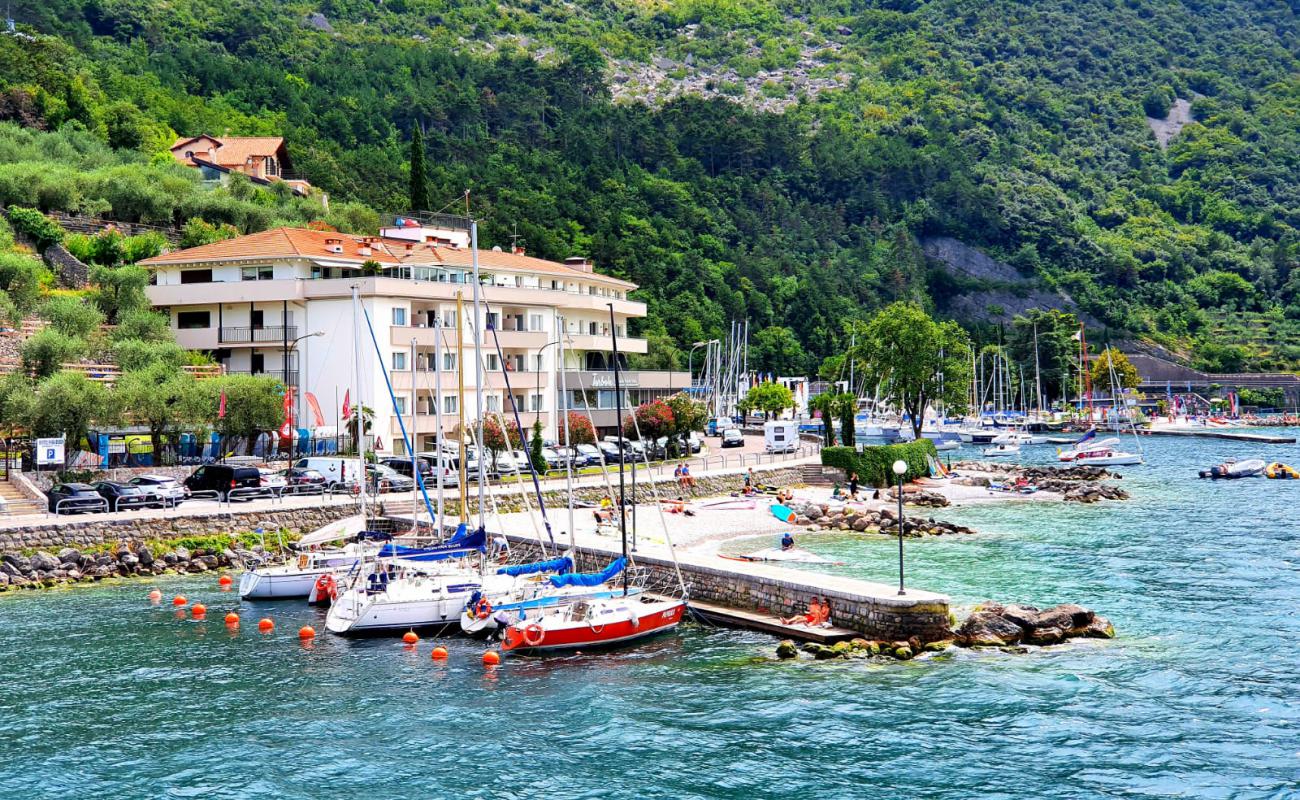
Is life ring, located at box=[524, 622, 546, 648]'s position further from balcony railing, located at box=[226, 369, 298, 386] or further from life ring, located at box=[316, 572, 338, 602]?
balcony railing, located at box=[226, 369, 298, 386]

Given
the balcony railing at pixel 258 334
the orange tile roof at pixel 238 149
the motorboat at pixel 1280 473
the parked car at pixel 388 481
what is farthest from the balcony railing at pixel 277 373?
the motorboat at pixel 1280 473

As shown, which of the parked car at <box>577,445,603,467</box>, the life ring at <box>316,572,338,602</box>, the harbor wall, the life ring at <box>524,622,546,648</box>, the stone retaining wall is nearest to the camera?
the harbor wall

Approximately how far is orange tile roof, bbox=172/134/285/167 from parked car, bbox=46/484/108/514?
78390 mm

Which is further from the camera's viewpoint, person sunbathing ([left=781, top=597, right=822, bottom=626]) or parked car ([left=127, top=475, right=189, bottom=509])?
parked car ([left=127, top=475, right=189, bottom=509])

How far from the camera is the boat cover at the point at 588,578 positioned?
3894 cm

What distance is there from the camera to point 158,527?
170 ft

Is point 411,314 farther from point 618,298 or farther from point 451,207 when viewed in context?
point 451,207

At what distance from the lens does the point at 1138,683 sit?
102ft

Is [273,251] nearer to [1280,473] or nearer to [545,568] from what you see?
[545,568]

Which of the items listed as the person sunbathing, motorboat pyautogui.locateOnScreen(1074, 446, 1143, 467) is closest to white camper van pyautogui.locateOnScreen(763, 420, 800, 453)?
motorboat pyautogui.locateOnScreen(1074, 446, 1143, 467)

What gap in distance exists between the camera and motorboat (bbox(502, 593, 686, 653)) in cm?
3606

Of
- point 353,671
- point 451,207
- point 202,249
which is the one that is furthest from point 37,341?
point 451,207

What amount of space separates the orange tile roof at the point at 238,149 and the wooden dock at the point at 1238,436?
370ft

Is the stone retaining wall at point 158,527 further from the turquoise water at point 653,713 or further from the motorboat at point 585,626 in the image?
the motorboat at point 585,626
